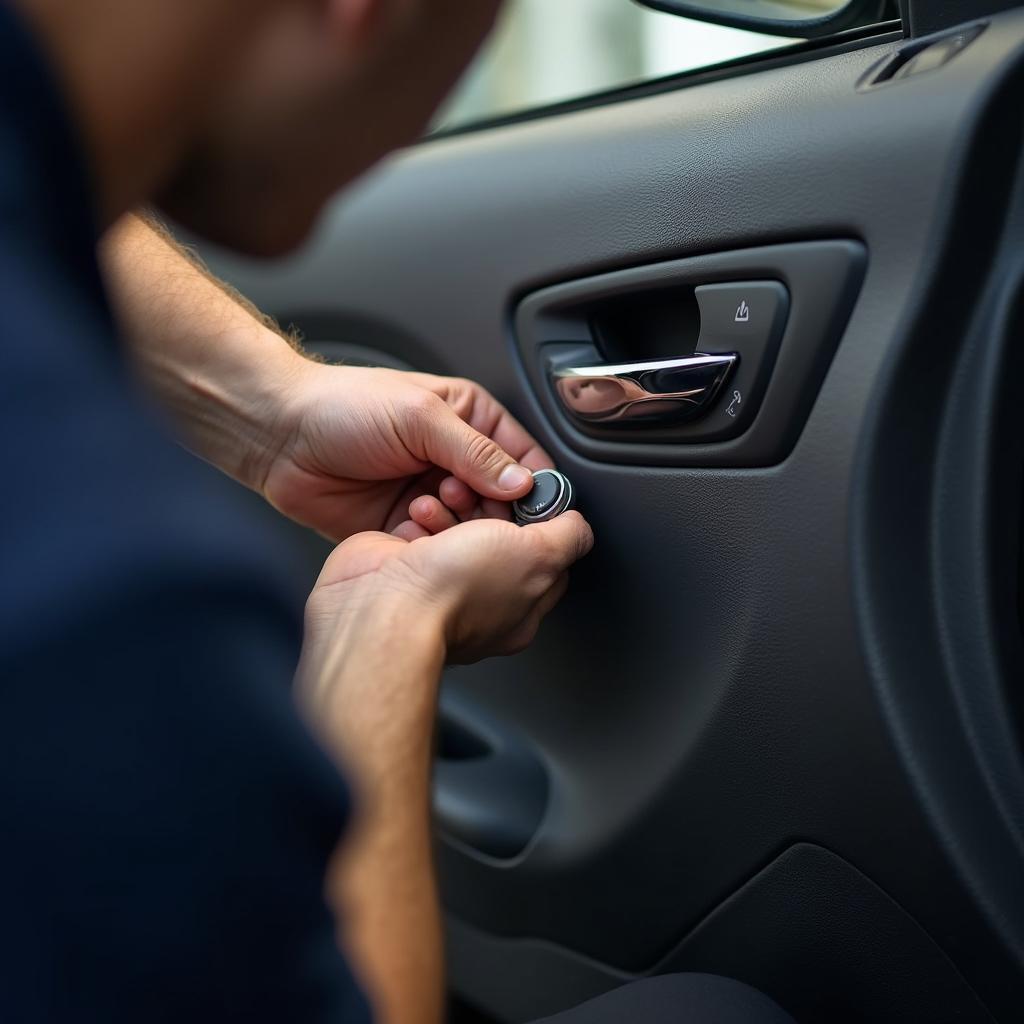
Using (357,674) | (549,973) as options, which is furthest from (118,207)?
(549,973)

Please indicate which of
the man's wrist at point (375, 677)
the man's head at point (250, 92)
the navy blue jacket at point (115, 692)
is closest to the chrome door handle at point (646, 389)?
the man's wrist at point (375, 677)

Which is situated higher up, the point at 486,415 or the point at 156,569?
the point at 156,569

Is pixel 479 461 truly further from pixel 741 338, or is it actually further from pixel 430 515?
pixel 741 338

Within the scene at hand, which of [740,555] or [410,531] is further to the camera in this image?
[410,531]

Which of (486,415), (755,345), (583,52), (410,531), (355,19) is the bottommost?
(410,531)

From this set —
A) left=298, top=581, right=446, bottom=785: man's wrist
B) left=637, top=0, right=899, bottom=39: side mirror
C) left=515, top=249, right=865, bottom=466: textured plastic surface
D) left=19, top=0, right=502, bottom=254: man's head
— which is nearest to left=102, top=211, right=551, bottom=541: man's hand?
left=515, top=249, right=865, bottom=466: textured plastic surface

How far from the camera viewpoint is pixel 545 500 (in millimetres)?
1305

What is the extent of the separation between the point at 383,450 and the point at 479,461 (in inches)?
4.6

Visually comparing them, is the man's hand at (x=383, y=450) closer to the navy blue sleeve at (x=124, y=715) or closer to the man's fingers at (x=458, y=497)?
the man's fingers at (x=458, y=497)

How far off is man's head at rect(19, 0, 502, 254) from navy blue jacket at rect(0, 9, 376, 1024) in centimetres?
5

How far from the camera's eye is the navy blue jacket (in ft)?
1.42

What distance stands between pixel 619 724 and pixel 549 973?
301 mm

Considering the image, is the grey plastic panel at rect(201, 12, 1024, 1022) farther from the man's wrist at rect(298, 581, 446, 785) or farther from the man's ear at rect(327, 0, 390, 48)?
the man's ear at rect(327, 0, 390, 48)

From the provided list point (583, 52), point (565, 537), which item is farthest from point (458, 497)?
point (583, 52)
